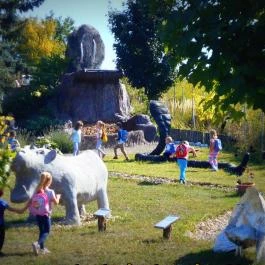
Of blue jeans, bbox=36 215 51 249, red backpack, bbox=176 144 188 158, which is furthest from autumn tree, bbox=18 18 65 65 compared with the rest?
blue jeans, bbox=36 215 51 249

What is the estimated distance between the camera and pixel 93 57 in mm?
33438

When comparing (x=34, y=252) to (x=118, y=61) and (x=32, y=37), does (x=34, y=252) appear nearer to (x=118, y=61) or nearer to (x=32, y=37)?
(x=118, y=61)

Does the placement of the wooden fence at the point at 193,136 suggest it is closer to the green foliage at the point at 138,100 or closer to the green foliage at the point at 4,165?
the green foliage at the point at 138,100

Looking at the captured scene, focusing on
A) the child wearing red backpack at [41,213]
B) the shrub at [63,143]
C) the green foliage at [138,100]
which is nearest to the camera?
the child wearing red backpack at [41,213]

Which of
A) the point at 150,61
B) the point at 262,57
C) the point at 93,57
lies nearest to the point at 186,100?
the point at 150,61

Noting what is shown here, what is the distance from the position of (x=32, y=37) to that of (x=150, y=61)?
64.2 ft

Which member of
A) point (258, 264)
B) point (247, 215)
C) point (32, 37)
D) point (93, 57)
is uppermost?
point (32, 37)

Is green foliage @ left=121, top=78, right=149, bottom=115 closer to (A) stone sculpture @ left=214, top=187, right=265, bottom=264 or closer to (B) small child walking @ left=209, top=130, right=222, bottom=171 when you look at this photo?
(B) small child walking @ left=209, top=130, right=222, bottom=171

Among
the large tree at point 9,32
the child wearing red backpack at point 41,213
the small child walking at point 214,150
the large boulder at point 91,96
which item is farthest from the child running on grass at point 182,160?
the large tree at point 9,32

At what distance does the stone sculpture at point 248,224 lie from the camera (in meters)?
7.75

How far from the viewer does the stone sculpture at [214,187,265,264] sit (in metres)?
7.75

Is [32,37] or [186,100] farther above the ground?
[32,37]

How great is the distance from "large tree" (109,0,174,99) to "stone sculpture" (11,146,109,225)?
25.0 metres

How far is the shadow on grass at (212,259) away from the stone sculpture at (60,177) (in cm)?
284
